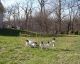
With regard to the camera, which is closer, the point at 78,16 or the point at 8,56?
the point at 8,56

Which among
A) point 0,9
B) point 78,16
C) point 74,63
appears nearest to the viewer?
point 74,63

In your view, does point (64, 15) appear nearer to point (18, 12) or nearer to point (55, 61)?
point (18, 12)

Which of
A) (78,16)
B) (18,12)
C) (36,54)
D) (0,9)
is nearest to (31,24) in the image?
(18,12)

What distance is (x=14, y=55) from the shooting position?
12680 millimetres

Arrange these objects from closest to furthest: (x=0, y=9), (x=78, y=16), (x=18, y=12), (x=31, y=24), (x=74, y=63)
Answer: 1. (x=74, y=63)
2. (x=0, y=9)
3. (x=78, y=16)
4. (x=31, y=24)
5. (x=18, y=12)

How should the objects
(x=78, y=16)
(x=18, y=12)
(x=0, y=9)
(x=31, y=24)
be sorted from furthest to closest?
(x=18, y=12) < (x=31, y=24) < (x=78, y=16) < (x=0, y=9)

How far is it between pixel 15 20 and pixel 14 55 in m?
73.0

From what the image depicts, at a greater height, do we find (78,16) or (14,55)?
(78,16)

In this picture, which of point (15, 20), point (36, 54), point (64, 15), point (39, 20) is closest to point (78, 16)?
point (64, 15)

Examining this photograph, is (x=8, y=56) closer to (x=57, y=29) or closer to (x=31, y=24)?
(x=57, y=29)

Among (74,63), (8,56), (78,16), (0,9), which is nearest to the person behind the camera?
(74,63)

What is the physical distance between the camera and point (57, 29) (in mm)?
58781

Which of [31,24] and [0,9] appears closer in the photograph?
[0,9]

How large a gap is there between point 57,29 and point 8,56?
46.7 m
